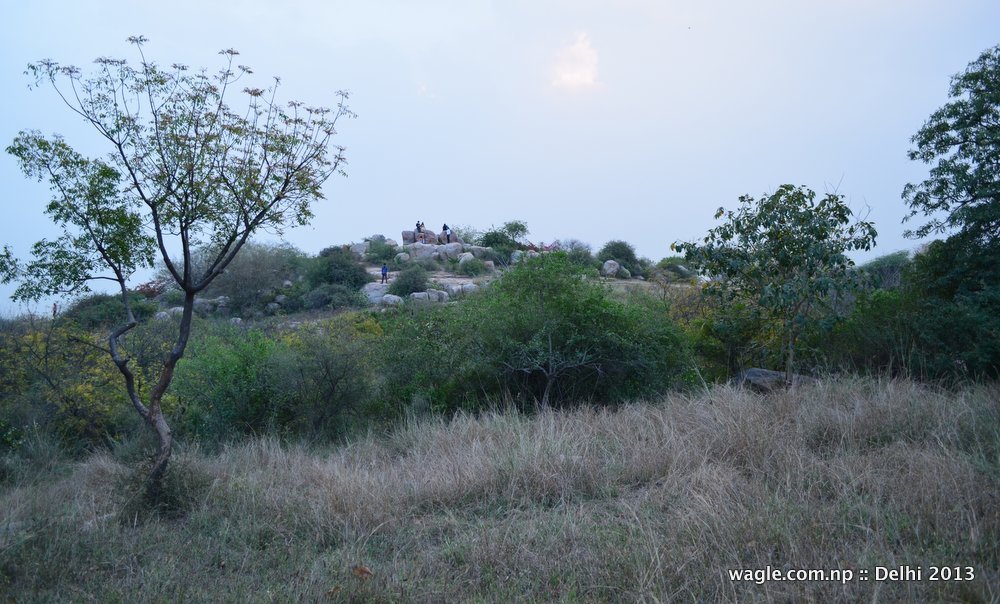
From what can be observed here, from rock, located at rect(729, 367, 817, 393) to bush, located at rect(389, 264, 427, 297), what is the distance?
96.3 ft

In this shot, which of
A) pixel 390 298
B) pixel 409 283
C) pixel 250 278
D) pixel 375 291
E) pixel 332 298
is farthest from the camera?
pixel 250 278

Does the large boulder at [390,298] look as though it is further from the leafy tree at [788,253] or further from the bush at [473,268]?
the leafy tree at [788,253]

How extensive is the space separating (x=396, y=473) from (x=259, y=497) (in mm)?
1567

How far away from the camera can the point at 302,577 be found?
493 centimetres

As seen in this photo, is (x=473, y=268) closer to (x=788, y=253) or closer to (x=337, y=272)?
(x=337, y=272)

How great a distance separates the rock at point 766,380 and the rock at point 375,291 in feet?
95.8

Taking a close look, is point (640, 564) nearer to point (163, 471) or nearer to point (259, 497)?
point (259, 497)

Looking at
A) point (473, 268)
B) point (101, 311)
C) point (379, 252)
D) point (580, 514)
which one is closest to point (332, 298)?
point (473, 268)

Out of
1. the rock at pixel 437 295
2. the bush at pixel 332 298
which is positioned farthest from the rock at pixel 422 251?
the rock at pixel 437 295

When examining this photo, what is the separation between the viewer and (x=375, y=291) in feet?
135

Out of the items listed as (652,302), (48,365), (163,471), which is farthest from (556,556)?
(48,365)

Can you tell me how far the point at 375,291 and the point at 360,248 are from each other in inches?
649

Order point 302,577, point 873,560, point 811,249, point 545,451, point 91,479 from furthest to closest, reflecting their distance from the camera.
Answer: point 811,249 → point 91,479 → point 545,451 → point 302,577 → point 873,560

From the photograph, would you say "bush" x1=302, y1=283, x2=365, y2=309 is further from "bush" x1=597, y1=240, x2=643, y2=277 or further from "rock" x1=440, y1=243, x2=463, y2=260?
"bush" x1=597, y1=240, x2=643, y2=277
